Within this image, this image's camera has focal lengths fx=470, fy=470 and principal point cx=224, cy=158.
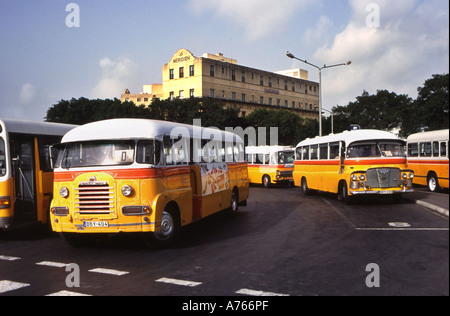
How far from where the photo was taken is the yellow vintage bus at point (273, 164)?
28.4 meters

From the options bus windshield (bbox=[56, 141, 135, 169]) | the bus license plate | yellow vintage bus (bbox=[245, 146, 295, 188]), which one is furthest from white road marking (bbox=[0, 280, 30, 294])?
yellow vintage bus (bbox=[245, 146, 295, 188])

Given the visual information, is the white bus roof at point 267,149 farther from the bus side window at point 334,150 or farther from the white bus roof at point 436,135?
the white bus roof at point 436,135

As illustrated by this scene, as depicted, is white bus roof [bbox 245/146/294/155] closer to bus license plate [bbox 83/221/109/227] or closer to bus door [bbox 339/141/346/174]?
bus door [bbox 339/141/346/174]

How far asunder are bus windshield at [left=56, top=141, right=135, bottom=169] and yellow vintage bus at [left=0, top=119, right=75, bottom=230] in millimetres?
1751

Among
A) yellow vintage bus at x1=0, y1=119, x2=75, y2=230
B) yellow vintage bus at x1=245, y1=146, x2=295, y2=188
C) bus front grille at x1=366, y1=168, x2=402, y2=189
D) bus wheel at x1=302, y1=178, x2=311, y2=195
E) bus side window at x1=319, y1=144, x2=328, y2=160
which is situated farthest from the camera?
yellow vintage bus at x1=245, y1=146, x2=295, y2=188

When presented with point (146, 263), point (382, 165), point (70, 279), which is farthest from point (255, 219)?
point (70, 279)

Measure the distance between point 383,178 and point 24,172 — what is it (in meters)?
11.1

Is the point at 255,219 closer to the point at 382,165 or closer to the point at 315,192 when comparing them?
the point at 382,165

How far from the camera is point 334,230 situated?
11.0 meters

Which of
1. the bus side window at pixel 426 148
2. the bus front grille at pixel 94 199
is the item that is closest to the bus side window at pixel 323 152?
the bus side window at pixel 426 148

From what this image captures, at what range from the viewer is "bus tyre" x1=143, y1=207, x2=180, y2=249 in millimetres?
9488

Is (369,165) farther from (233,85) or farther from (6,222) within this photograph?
(233,85)

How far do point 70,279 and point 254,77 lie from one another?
8850cm

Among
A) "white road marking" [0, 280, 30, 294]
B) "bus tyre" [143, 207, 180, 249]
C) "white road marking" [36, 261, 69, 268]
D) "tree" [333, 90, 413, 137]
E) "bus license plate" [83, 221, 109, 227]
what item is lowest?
"white road marking" [36, 261, 69, 268]
